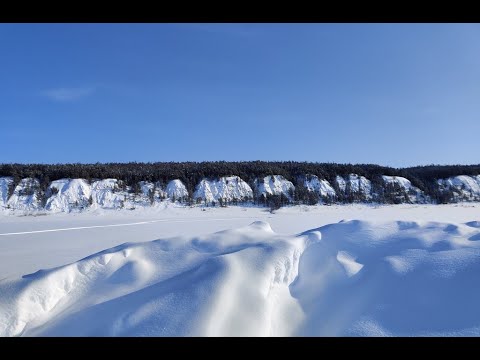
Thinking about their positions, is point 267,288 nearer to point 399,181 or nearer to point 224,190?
point 224,190

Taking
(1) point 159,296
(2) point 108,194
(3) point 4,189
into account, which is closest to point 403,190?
(2) point 108,194

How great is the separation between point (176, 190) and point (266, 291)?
1352cm

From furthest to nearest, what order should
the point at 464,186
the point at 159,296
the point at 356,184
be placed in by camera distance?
the point at 464,186, the point at 356,184, the point at 159,296

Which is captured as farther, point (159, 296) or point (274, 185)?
point (274, 185)

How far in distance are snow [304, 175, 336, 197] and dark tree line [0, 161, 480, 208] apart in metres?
0.36

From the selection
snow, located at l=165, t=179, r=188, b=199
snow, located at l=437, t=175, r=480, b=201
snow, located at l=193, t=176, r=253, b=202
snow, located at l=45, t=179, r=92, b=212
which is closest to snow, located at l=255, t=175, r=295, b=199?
snow, located at l=193, t=176, r=253, b=202

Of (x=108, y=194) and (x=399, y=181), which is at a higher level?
(x=399, y=181)

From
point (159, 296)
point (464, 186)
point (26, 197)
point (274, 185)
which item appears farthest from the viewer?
point (464, 186)

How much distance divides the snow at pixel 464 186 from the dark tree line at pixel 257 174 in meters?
0.44

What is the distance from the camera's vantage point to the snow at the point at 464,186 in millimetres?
17266

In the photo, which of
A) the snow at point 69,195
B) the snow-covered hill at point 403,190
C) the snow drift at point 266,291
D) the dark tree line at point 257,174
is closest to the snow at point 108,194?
the snow at point 69,195

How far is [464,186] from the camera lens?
1856 cm

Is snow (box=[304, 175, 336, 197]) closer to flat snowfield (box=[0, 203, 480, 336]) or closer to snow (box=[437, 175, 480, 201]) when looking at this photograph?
snow (box=[437, 175, 480, 201])
